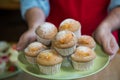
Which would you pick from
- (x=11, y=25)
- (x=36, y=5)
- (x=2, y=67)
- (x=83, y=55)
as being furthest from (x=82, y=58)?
(x=11, y=25)

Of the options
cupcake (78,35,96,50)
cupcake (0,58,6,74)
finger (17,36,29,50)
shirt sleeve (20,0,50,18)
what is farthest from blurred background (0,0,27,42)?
cupcake (78,35,96,50)

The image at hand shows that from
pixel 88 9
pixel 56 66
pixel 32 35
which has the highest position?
pixel 88 9

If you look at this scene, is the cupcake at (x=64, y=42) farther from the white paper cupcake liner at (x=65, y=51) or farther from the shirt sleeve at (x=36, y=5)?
the shirt sleeve at (x=36, y=5)

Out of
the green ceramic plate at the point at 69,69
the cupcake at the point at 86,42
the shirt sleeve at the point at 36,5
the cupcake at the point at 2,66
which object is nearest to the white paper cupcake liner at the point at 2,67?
the cupcake at the point at 2,66

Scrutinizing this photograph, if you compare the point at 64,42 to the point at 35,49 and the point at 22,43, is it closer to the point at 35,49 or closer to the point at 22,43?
the point at 35,49

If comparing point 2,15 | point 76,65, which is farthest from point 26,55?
point 2,15

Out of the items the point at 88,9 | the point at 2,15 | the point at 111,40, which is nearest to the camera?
the point at 111,40

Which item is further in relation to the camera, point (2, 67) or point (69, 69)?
point (2, 67)

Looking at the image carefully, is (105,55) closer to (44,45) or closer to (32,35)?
(44,45)
